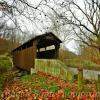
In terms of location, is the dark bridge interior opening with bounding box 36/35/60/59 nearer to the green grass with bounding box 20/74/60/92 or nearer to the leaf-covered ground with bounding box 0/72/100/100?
the green grass with bounding box 20/74/60/92

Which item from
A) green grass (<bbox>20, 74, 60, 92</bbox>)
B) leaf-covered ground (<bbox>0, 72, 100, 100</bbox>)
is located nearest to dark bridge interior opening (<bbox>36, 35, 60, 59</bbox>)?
green grass (<bbox>20, 74, 60, 92</bbox>)

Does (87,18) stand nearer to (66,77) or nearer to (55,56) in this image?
(55,56)

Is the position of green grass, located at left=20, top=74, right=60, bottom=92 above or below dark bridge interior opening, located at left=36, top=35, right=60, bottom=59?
below

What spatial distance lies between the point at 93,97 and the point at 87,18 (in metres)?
26.4

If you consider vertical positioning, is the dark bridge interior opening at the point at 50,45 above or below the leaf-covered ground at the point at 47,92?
above

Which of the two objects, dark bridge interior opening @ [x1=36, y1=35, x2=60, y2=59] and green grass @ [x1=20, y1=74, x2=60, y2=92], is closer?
green grass @ [x1=20, y1=74, x2=60, y2=92]

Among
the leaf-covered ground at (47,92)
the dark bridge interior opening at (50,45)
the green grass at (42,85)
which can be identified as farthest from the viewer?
the dark bridge interior opening at (50,45)

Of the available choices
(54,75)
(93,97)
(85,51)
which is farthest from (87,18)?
(93,97)

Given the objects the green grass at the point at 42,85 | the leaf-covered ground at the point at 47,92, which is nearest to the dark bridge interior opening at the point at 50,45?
the green grass at the point at 42,85

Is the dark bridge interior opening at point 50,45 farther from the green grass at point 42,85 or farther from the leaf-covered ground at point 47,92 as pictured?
the leaf-covered ground at point 47,92

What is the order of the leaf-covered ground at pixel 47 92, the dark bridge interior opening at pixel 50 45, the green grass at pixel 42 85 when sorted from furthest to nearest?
1. the dark bridge interior opening at pixel 50 45
2. the green grass at pixel 42 85
3. the leaf-covered ground at pixel 47 92

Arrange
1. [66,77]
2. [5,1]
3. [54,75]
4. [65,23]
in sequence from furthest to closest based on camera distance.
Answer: [65,23], [54,75], [66,77], [5,1]

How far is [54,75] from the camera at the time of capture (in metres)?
16.7

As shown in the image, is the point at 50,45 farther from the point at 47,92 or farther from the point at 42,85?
the point at 47,92
